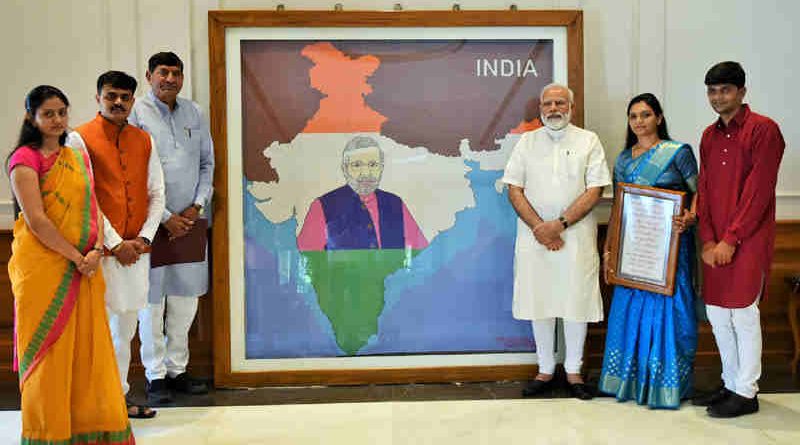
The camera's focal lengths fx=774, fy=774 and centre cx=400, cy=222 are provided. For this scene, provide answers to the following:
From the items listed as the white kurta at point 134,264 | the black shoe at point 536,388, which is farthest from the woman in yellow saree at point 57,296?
the black shoe at point 536,388

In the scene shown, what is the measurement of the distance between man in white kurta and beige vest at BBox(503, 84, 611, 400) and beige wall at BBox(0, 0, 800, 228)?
53cm

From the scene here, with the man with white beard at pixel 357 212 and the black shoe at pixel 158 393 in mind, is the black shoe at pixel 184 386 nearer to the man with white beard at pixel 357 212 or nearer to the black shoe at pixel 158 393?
the black shoe at pixel 158 393

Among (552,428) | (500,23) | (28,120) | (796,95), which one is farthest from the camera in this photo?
(796,95)

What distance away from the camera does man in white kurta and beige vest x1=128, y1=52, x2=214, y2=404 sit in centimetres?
387

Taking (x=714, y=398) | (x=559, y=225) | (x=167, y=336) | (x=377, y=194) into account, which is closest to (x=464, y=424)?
(x=559, y=225)

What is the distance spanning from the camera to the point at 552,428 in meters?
3.50

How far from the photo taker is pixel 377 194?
169 inches

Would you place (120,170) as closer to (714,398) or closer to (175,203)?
(175,203)

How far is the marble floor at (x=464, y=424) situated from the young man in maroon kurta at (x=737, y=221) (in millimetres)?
213

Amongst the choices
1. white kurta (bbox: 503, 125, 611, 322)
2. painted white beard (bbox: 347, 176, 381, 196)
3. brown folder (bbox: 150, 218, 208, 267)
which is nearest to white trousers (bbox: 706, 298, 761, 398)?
white kurta (bbox: 503, 125, 611, 322)

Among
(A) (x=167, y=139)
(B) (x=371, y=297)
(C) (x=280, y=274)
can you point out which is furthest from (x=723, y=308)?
(A) (x=167, y=139)

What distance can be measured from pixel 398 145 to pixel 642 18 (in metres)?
1.59

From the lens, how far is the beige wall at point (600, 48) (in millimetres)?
4277

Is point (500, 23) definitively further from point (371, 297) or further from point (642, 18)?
point (371, 297)
